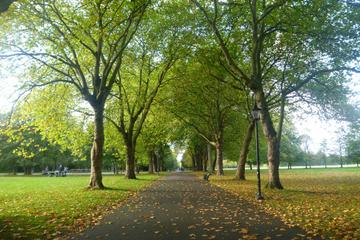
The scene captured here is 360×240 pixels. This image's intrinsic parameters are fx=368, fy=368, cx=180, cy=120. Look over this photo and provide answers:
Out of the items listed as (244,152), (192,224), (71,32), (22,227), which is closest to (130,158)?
(244,152)

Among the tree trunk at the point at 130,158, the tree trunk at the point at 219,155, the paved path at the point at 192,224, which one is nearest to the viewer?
the paved path at the point at 192,224

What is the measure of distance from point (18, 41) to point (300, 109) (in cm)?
2263

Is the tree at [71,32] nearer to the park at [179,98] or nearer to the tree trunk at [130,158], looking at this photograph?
the park at [179,98]

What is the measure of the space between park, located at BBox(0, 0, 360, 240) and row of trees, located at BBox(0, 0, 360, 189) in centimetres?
11

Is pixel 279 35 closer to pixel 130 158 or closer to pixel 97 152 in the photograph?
pixel 97 152

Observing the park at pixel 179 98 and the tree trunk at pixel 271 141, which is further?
the tree trunk at pixel 271 141

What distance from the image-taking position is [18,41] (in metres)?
21.7

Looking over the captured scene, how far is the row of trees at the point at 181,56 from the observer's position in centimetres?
1975

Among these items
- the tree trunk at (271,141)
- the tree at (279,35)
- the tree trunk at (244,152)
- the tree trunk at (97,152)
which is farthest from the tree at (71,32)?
the tree trunk at (244,152)

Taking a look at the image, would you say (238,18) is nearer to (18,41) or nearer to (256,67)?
(256,67)

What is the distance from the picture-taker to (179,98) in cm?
4066

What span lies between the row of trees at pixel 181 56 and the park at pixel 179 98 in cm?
11

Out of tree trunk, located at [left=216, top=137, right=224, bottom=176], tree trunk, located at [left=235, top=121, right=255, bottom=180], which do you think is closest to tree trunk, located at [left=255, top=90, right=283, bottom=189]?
tree trunk, located at [left=235, top=121, right=255, bottom=180]

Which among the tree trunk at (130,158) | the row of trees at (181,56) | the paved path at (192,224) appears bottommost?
the paved path at (192,224)
